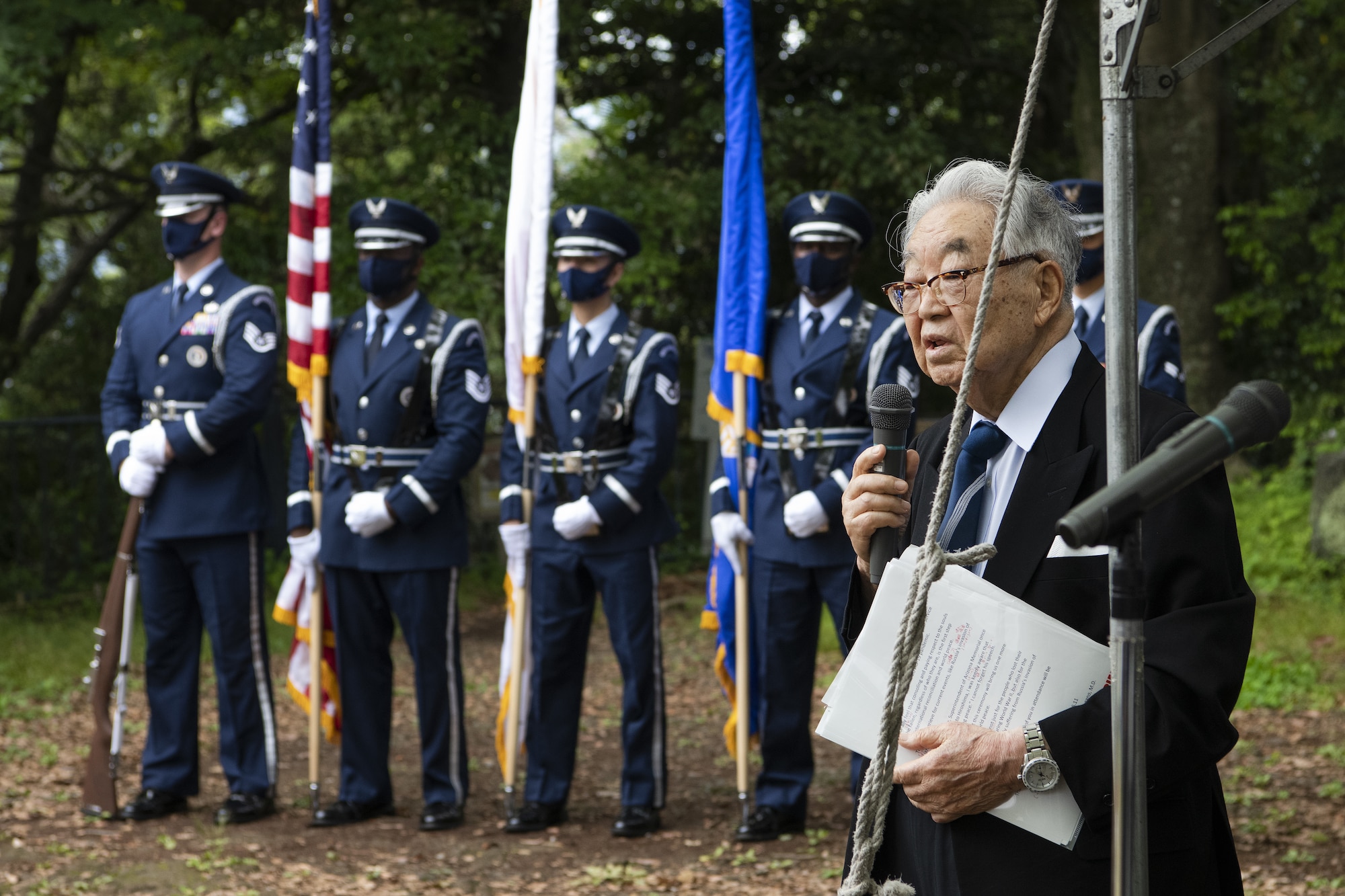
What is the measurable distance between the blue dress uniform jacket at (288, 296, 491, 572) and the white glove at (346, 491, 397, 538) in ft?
0.15

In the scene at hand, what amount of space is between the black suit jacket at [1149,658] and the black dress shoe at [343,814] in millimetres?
3496

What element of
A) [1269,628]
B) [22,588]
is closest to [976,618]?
[1269,628]

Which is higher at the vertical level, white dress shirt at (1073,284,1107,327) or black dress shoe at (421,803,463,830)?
white dress shirt at (1073,284,1107,327)

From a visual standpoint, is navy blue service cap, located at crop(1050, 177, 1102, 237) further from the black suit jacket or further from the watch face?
the watch face

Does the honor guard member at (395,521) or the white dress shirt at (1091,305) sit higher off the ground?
the white dress shirt at (1091,305)

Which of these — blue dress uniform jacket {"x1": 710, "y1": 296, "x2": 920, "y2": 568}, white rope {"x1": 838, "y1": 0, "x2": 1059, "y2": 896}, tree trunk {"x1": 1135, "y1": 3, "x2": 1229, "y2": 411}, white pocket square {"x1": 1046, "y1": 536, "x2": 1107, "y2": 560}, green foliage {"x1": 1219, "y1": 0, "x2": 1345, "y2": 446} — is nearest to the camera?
white rope {"x1": 838, "y1": 0, "x2": 1059, "y2": 896}

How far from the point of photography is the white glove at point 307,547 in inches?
202

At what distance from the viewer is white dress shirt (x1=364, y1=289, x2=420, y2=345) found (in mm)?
5227

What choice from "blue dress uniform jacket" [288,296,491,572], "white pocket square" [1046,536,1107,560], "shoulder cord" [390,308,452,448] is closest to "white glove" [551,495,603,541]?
"blue dress uniform jacket" [288,296,491,572]

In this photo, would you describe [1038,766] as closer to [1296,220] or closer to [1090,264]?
[1090,264]

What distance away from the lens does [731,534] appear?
4.86 metres

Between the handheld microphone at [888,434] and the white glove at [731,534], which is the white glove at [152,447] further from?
the handheld microphone at [888,434]

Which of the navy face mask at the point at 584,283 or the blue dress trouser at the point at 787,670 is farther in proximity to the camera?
the navy face mask at the point at 584,283

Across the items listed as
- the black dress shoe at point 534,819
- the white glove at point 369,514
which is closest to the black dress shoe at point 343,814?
the black dress shoe at point 534,819
